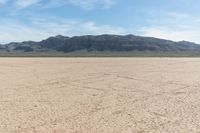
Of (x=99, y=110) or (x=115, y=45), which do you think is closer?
(x=99, y=110)

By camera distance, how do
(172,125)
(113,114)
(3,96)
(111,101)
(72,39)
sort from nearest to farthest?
(172,125), (113,114), (111,101), (3,96), (72,39)

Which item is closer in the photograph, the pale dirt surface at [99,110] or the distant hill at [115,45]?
the pale dirt surface at [99,110]

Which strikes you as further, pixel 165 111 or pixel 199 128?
pixel 165 111

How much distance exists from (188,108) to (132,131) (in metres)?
3.54

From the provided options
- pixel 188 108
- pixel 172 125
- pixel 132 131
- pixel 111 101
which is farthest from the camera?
pixel 111 101

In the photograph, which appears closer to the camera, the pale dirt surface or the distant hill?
the pale dirt surface

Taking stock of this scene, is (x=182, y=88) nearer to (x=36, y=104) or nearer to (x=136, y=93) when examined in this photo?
(x=136, y=93)

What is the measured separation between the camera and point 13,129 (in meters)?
7.98

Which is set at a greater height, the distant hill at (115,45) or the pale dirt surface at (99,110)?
the distant hill at (115,45)

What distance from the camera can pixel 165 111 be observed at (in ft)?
33.7

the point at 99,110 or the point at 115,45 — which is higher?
the point at 115,45

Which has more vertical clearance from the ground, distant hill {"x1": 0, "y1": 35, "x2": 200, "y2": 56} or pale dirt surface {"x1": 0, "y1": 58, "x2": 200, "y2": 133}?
distant hill {"x1": 0, "y1": 35, "x2": 200, "y2": 56}

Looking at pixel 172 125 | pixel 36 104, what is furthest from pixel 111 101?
pixel 172 125

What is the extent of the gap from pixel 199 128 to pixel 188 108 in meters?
2.59
